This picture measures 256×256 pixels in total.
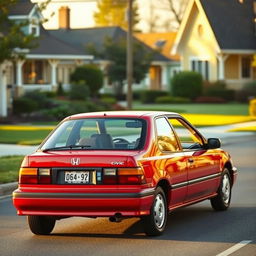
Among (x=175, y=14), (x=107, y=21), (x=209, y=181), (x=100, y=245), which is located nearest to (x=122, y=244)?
(x=100, y=245)

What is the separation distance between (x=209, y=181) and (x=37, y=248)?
10.6 ft

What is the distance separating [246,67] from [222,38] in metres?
3.94

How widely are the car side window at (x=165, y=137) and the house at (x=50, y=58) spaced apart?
97.4ft

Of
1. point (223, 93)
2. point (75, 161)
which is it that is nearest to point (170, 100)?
point (223, 93)

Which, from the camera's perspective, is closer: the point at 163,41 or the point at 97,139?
the point at 97,139

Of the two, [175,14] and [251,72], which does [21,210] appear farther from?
[175,14]

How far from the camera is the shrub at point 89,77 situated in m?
62.8

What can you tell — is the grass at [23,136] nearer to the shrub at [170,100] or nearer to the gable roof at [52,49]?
the gable roof at [52,49]

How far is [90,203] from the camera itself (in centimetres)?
1105

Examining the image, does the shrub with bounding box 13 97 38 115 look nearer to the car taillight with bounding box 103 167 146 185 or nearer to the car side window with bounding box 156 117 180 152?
the car side window with bounding box 156 117 180 152

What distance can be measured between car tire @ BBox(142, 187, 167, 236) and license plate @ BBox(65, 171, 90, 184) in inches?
30.9

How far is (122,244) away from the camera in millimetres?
10977

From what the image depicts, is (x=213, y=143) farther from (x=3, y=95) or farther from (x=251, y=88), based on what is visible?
(x=251, y=88)

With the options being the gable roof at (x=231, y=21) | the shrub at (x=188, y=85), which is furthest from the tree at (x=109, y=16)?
the shrub at (x=188, y=85)
